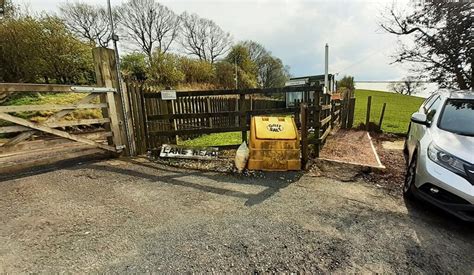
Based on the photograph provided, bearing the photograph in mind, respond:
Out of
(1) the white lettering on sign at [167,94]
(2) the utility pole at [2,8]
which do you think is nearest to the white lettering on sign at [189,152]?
(1) the white lettering on sign at [167,94]

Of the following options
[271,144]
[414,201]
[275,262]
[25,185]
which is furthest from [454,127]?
[25,185]

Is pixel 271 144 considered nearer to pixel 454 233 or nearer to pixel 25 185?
pixel 454 233

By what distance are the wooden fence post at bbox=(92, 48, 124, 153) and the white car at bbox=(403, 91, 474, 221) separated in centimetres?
541

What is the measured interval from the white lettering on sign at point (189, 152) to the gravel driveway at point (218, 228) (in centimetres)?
106

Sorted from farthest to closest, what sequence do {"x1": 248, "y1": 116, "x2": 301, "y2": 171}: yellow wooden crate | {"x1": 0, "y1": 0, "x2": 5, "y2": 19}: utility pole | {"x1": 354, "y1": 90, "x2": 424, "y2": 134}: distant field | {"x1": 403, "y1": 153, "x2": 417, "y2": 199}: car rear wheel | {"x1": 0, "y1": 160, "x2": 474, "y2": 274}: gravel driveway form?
{"x1": 0, "y1": 0, "x2": 5, "y2": 19}: utility pole, {"x1": 354, "y1": 90, "x2": 424, "y2": 134}: distant field, {"x1": 248, "y1": 116, "x2": 301, "y2": 171}: yellow wooden crate, {"x1": 403, "y1": 153, "x2": 417, "y2": 199}: car rear wheel, {"x1": 0, "y1": 160, "x2": 474, "y2": 274}: gravel driveway

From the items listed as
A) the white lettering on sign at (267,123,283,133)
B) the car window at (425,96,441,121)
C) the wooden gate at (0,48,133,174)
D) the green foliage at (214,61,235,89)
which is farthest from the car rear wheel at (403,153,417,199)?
the green foliage at (214,61,235,89)

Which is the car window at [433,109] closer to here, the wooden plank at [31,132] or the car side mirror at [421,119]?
the car side mirror at [421,119]

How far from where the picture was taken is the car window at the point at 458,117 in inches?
132

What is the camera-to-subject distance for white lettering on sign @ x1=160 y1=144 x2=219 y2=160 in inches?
205

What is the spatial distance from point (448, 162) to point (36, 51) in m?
16.7

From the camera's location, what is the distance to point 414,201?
3604 millimetres

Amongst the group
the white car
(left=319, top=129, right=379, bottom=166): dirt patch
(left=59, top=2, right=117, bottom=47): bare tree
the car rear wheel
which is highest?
(left=59, top=2, right=117, bottom=47): bare tree

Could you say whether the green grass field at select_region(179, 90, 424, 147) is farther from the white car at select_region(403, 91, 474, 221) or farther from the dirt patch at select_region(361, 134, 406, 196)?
the white car at select_region(403, 91, 474, 221)

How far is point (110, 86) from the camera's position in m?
4.98
